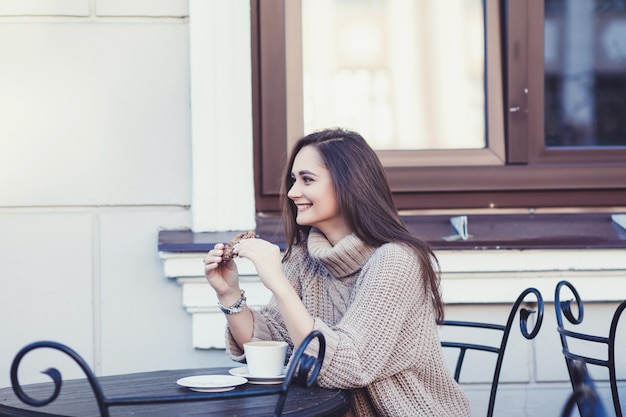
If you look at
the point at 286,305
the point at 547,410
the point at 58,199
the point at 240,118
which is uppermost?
the point at 240,118

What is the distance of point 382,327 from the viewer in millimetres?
2264

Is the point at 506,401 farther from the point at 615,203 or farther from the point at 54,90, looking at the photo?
the point at 54,90

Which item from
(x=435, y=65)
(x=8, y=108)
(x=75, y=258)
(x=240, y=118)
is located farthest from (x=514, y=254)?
(x=8, y=108)

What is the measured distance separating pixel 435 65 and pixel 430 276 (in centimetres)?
125

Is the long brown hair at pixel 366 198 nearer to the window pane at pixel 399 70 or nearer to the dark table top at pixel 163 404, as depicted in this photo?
the dark table top at pixel 163 404

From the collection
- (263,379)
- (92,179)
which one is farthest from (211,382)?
(92,179)

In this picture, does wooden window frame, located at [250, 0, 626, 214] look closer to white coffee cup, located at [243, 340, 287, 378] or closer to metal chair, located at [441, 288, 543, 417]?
metal chair, located at [441, 288, 543, 417]

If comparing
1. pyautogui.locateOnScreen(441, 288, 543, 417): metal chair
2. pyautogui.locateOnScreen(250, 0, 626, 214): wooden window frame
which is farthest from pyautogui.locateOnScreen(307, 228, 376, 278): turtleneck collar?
pyautogui.locateOnScreen(250, 0, 626, 214): wooden window frame

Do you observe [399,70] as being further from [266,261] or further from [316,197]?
[266,261]

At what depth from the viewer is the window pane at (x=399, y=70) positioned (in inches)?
135

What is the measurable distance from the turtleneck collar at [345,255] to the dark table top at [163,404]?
37cm

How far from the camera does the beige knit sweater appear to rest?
2.21m

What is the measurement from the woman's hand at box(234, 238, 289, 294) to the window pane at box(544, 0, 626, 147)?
150cm

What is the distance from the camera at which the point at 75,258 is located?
10.6ft
